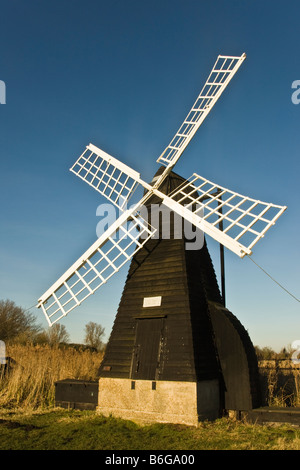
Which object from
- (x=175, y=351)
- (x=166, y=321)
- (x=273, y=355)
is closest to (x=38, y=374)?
(x=166, y=321)

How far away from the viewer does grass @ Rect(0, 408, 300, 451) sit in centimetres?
770

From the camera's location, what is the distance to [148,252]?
39.8ft

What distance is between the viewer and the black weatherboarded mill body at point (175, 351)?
9.79 meters

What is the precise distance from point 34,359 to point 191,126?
11.0 metres

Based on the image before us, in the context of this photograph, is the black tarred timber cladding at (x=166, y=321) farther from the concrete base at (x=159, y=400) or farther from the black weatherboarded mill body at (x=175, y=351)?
the concrete base at (x=159, y=400)

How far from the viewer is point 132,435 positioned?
28.3 feet

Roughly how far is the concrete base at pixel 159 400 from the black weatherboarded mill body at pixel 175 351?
23 mm

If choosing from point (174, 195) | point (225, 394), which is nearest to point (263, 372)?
point (225, 394)

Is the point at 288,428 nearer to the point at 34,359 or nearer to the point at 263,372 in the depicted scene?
the point at 263,372

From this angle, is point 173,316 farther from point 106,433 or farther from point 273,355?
point 273,355

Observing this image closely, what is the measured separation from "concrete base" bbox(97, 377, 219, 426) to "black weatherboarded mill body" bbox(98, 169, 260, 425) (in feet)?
0.07

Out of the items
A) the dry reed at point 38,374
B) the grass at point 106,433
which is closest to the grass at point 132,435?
the grass at point 106,433

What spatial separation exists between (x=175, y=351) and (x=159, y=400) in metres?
1.32

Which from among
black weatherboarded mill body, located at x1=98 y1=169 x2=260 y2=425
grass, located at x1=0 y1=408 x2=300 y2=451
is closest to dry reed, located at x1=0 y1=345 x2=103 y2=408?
grass, located at x1=0 y1=408 x2=300 y2=451
